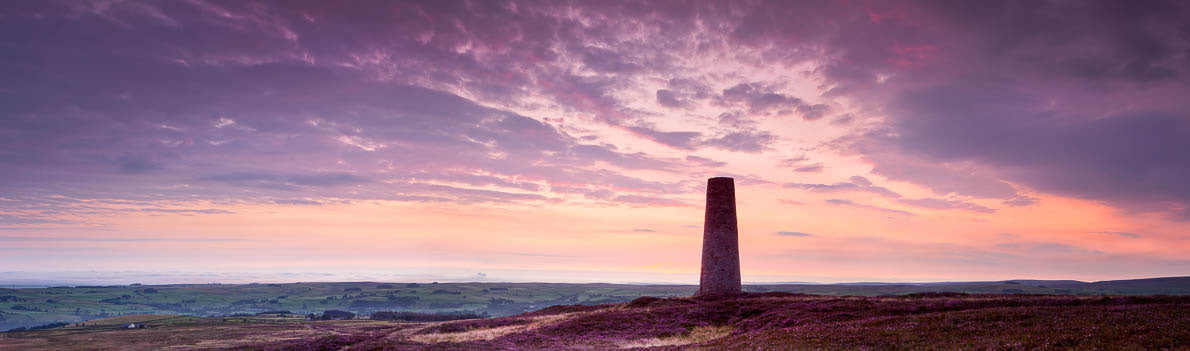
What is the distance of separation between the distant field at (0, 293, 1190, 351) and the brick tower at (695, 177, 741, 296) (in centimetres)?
407

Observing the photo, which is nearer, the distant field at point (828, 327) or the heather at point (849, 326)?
the heather at point (849, 326)

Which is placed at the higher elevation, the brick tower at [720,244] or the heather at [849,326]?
the brick tower at [720,244]

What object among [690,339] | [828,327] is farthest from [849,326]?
[690,339]

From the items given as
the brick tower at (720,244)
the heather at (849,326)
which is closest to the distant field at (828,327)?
the heather at (849,326)

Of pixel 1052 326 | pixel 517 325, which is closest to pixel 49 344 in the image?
pixel 517 325

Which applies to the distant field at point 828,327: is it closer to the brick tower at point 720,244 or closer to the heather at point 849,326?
the heather at point 849,326

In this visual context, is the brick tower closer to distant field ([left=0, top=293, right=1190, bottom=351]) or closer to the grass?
distant field ([left=0, top=293, right=1190, bottom=351])

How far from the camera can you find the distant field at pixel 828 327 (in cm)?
2148

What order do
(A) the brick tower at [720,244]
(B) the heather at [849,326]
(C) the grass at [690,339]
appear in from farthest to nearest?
(A) the brick tower at [720,244]
(C) the grass at [690,339]
(B) the heather at [849,326]

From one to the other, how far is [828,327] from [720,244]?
25814 millimetres

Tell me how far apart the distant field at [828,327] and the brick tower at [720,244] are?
4072mm

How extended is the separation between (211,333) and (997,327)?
271 feet

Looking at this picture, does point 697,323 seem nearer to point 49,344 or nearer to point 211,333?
point 211,333

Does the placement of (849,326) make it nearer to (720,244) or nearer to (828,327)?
(828,327)
